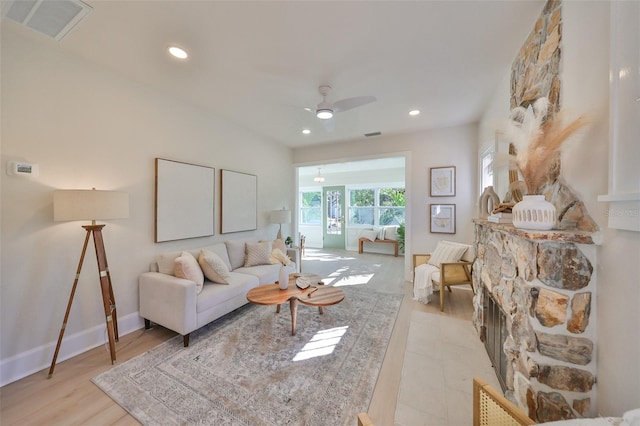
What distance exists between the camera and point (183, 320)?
2.20 meters

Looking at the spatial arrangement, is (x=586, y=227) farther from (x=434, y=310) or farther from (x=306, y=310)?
(x=306, y=310)

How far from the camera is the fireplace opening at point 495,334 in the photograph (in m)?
1.73

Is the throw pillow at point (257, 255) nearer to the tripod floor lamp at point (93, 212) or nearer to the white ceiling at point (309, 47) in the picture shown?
the tripod floor lamp at point (93, 212)

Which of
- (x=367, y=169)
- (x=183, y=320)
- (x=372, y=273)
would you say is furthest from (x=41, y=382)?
(x=367, y=169)

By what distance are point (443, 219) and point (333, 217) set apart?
4.35 m

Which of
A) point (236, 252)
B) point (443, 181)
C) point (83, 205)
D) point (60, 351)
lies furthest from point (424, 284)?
point (60, 351)

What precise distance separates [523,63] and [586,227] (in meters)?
1.58

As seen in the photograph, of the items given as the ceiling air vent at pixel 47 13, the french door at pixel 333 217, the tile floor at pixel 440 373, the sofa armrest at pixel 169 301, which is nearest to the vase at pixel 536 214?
the tile floor at pixel 440 373

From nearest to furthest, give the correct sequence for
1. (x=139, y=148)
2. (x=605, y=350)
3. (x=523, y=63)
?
1. (x=605, y=350)
2. (x=523, y=63)
3. (x=139, y=148)

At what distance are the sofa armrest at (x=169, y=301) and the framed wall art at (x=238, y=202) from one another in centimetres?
127

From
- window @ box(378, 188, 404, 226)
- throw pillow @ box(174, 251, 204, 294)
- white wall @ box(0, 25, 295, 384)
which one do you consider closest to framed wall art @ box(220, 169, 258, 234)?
white wall @ box(0, 25, 295, 384)

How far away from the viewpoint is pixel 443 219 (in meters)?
4.04

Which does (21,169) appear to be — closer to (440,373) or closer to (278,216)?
(278,216)

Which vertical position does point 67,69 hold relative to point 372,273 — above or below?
above
